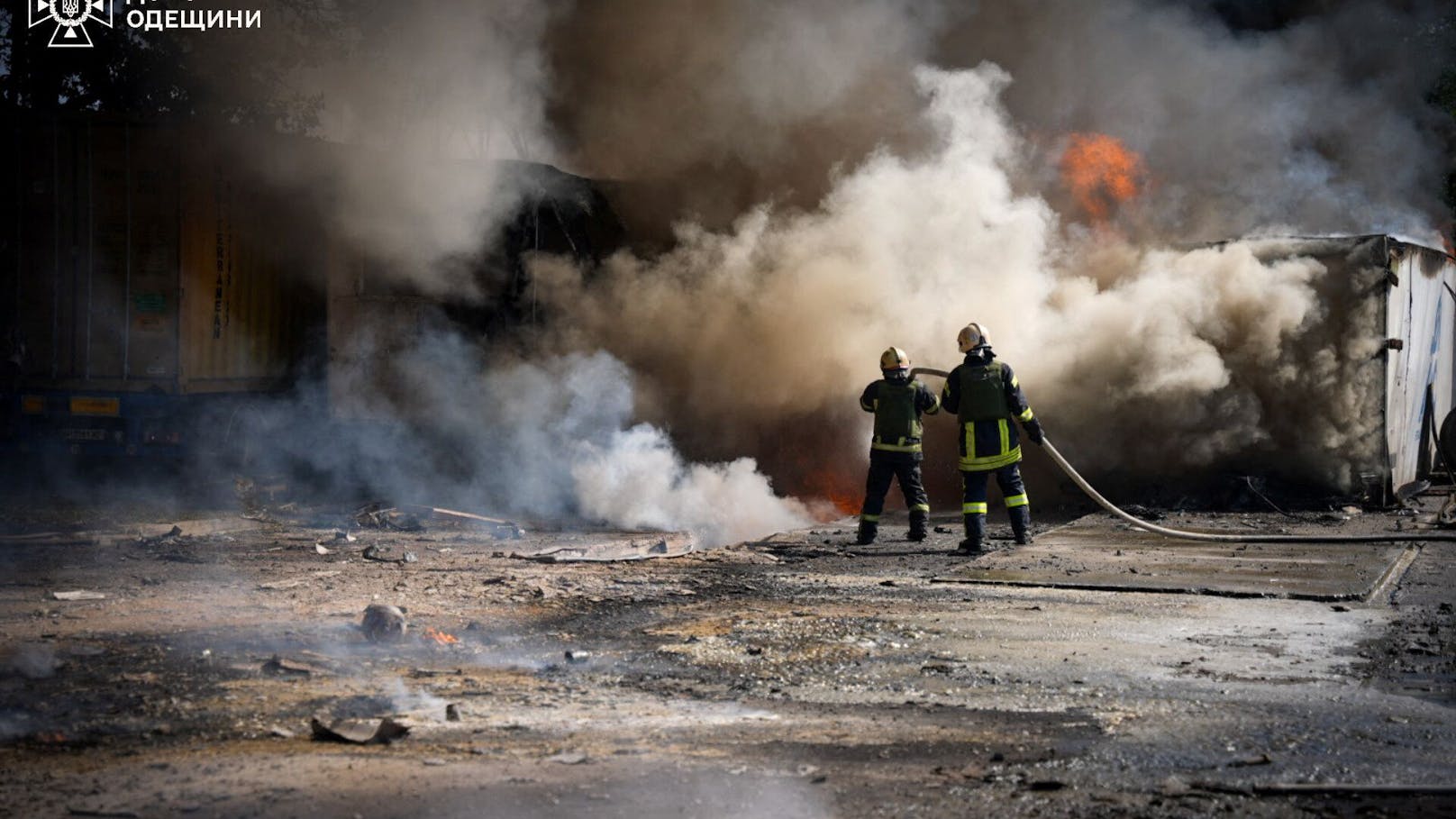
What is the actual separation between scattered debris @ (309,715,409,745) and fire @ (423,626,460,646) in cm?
149

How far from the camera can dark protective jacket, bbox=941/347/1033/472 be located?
916 cm

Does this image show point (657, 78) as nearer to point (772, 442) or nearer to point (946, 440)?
point (772, 442)

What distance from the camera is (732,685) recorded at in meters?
5.22

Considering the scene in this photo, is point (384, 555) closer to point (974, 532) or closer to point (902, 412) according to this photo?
point (902, 412)

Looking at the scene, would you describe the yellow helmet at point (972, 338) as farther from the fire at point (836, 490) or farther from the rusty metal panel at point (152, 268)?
the rusty metal panel at point (152, 268)

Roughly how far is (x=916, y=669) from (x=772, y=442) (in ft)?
26.3

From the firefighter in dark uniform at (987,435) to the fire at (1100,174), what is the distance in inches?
175

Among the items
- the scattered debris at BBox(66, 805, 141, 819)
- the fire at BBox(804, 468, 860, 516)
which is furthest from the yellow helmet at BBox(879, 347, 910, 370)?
the scattered debris at BBox(66, 805, 141, 819)

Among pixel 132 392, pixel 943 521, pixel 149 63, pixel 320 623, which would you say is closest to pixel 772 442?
pixel 943 521

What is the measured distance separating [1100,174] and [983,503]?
5556 millimetres

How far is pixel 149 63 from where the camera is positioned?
15523 mm

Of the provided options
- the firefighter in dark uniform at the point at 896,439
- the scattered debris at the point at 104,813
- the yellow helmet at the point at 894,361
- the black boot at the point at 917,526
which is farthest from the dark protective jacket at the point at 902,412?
the scattered debris at the point at 104,813

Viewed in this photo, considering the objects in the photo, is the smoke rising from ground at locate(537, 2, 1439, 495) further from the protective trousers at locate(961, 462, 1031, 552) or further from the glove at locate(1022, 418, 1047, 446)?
the protective trousers at locate(961, 462, 1031, 552)

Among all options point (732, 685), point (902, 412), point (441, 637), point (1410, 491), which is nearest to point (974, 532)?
point (902, 412)
